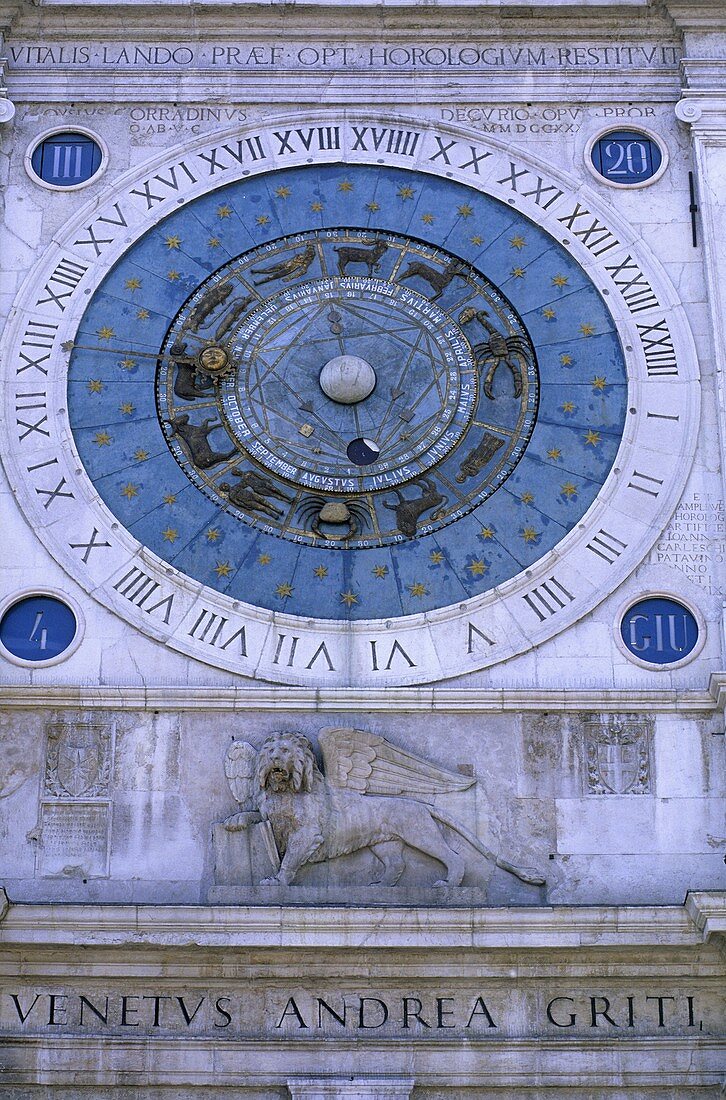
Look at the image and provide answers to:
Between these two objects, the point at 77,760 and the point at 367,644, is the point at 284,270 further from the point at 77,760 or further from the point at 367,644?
the point at 77,760

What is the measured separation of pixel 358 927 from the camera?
Answer: 15.5m

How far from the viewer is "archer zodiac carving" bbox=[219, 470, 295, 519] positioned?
17219 millimetres

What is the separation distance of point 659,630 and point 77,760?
3817 millimetres

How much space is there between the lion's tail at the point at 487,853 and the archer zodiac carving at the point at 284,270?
4040 mm

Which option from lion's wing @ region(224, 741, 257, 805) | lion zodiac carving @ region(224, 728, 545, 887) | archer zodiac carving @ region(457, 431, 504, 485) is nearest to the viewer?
lion zodiac carving @ region(224, 728, 545, 887)

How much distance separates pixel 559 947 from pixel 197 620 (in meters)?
3.23

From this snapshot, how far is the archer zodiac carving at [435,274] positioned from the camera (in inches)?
707

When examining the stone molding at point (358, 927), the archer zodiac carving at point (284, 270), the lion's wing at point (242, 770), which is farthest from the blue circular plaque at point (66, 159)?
→ the stone molding at point (358, 927)

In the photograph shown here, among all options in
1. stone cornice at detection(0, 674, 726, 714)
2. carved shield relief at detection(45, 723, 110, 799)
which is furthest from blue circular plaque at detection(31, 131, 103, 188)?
carved shield relief at detection(45, 723, 110, 799)

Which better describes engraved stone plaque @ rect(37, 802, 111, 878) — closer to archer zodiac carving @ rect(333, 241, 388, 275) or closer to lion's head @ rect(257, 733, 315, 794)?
lion's head @ rect(257, 733, 315, 794)

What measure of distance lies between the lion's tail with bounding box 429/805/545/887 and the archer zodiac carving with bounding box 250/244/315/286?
4040mm

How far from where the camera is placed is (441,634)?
16.8m

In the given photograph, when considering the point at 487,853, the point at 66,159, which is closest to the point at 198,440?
the point at 66,159

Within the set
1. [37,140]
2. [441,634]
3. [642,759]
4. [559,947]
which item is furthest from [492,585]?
[37,140]
